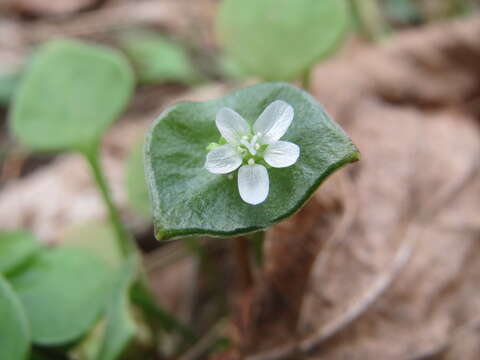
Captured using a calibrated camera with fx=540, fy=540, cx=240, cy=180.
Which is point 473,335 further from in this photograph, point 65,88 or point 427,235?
point 65,88

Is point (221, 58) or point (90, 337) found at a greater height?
point (221, 58)

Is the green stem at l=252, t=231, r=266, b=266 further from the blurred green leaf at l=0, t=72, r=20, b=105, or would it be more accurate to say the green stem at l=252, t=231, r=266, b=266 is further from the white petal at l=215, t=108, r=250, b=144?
the blurred green leaf at l=0, t=72, r=20, b=105

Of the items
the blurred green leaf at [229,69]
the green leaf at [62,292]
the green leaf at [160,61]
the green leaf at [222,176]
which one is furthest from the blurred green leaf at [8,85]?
the green leaf at [222,176]

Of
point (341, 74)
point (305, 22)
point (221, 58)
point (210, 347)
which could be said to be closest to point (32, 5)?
point (221, 58)

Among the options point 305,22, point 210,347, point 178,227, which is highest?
point 305,22

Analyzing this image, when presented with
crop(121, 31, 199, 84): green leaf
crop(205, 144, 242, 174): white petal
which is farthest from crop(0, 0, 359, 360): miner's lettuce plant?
crop(121, 31, 199, 84): green leaf

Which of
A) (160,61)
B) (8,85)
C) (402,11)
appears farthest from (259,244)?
(402,11)

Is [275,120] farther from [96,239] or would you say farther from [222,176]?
[96,239]
